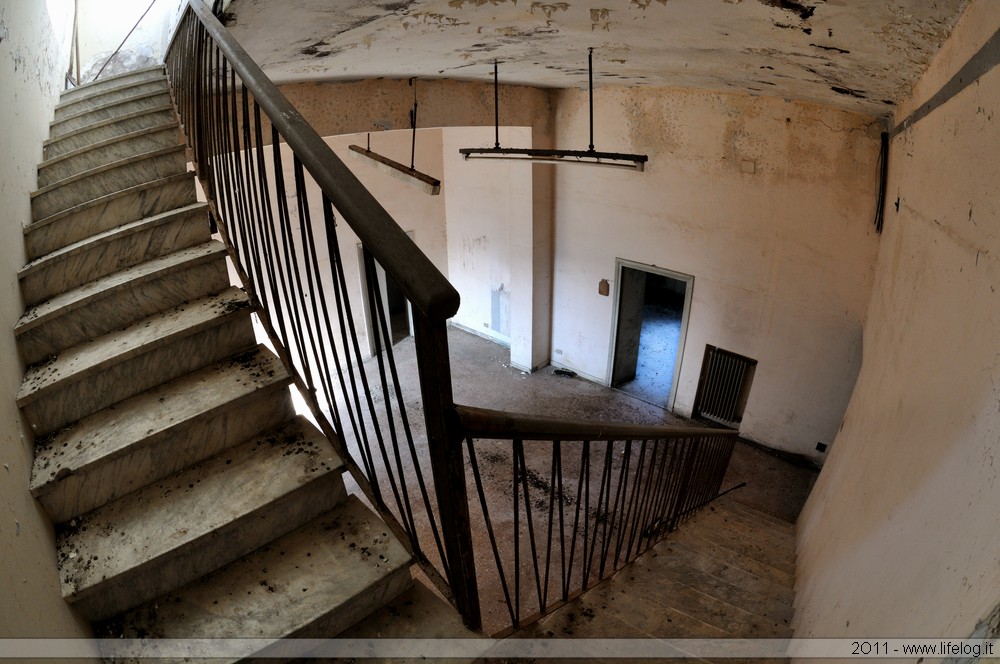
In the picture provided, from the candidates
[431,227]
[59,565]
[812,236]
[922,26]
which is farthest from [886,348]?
[431,227]

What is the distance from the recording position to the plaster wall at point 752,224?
16.4 feet

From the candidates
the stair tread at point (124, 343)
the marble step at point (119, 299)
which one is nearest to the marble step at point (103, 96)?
the marble step at point (119, 299)

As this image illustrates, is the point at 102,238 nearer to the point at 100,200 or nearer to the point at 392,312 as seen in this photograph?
the point at 100,200

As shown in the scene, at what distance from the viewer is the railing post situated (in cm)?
97

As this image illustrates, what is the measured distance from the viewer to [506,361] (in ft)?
27.9

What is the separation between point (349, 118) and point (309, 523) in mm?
4260

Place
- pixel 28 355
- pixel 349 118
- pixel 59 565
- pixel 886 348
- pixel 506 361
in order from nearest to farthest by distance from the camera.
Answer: pixel 59 565 → pixel 28 355 → pixel 886 348 → pixel 349 118 → pixel 506 361

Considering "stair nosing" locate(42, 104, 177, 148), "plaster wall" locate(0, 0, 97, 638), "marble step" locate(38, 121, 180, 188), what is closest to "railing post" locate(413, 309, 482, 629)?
"plaster wall" locate(0, 0, 97, 638)

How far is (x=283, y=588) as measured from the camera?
1497 millimetres

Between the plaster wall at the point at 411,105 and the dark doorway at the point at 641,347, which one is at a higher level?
the plaster wall at the point at 411,105

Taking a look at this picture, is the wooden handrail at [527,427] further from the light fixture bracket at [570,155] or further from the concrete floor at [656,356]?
the concrete floor at [656,356]

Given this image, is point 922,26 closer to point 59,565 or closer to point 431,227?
point 59,565

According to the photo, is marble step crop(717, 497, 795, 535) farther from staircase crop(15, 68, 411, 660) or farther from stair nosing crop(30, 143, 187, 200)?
stair nosing crop(30, 143, 187, 200)

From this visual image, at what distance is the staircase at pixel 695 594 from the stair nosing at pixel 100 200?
8.01 ft
